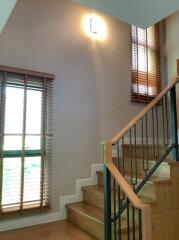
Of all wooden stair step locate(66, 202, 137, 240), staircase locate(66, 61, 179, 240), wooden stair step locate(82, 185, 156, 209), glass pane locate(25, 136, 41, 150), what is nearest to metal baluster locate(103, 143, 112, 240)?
staircase locate(66, 61, 179, 240)

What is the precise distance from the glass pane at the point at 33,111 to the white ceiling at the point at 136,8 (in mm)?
1599

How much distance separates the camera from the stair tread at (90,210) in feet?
8.92

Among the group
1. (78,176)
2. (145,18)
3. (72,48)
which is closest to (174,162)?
(78,176)

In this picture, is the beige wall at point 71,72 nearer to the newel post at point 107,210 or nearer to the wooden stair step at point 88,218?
the wooden stair step at point 88,218

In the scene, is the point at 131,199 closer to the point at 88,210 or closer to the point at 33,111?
the point at 88,210

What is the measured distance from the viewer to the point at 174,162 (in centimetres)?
290

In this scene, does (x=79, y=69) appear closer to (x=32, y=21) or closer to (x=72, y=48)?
(x=72, y=48)

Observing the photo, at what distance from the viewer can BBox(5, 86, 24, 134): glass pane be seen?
3.11 metres

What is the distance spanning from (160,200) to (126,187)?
813mm

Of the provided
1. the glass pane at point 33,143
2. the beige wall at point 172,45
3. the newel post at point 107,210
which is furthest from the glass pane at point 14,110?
the beige wall at point 172,45

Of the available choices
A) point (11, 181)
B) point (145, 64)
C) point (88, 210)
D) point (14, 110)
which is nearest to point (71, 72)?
point (14, 110)

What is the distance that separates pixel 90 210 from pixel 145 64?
2844mm

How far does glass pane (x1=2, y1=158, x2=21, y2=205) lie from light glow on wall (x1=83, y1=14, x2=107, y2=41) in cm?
232

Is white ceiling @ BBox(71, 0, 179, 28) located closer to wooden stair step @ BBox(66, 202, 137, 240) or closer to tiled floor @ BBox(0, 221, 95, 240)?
wooden stair step @ BBox(66, 202, 137, 240)
